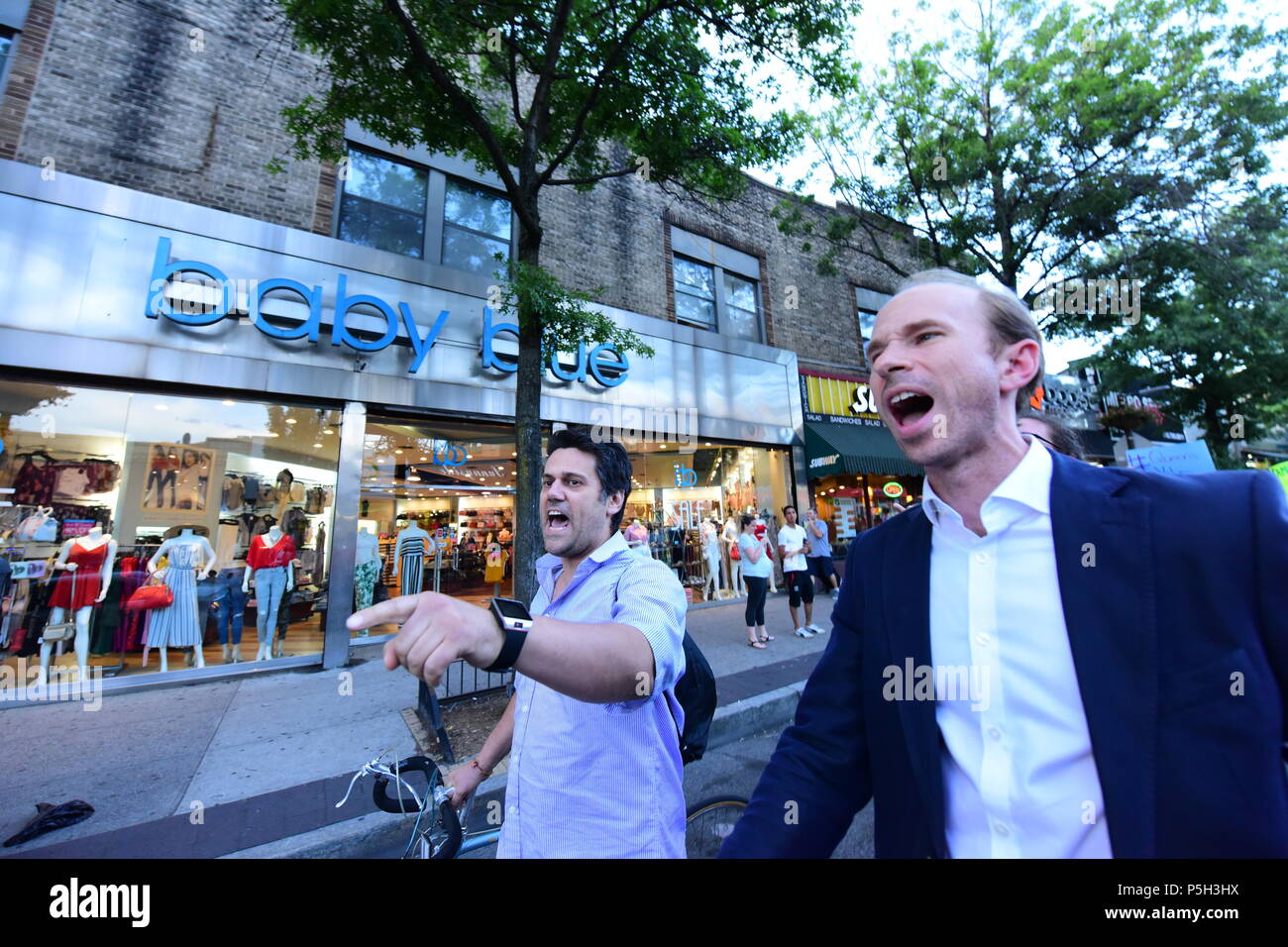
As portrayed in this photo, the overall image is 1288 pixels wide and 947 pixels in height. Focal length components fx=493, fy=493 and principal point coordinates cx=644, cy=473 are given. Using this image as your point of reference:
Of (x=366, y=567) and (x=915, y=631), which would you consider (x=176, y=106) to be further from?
(x=915, y=631)

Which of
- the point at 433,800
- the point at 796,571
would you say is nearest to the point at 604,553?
the point at 433,800

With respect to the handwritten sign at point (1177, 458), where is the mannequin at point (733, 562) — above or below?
below

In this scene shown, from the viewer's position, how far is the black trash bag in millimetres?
3225

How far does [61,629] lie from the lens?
632cm

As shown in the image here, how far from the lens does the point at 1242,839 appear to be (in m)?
0.94

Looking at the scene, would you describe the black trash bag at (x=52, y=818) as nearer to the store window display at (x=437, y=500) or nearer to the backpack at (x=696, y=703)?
the backpack at (x=696, y=703)

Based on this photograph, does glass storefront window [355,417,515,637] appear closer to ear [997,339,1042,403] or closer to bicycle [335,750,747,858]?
bicycle [335,750,747,858]

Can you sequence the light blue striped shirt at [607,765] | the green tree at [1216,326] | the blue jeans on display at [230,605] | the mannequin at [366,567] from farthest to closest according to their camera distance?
1. the green tree at [1216,326]
2. the mannequin at [366,567]
3. the blue jeans on display at [230,605]
4. the light blue striped shirt at [607,765]

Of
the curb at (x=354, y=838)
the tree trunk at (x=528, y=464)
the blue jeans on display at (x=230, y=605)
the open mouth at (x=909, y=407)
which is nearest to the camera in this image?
the open mouth at (x=909, y=407)

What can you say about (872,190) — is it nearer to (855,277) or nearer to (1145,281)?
(855,277)

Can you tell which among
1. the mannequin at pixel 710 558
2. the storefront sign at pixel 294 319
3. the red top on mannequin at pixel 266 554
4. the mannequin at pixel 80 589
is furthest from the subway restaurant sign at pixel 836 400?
the mannequin at pixel 80 589

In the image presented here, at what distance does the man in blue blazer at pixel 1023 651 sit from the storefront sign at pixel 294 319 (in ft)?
17.2

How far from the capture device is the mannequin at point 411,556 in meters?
9.20
